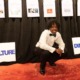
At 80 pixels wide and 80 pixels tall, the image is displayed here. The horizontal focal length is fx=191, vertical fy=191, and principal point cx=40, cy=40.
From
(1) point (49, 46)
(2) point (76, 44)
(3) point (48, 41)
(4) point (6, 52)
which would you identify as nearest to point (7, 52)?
(4) point (6, 52)

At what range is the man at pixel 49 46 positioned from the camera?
3092 mm

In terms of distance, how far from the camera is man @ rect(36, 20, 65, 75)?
10.1 ft

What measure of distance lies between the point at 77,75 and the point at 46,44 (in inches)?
28.2

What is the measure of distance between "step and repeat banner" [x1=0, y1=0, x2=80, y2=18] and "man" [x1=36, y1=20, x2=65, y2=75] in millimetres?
932

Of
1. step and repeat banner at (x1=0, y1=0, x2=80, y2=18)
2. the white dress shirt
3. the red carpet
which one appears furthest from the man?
step and repeat banner at (x1=0, y1=0, x2=80, y2=18)

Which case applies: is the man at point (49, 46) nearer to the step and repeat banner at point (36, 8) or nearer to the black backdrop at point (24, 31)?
the black backdrop at point (24, 31)

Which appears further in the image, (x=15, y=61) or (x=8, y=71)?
(x=15, y=61)

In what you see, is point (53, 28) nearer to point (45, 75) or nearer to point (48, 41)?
point (48, 41)

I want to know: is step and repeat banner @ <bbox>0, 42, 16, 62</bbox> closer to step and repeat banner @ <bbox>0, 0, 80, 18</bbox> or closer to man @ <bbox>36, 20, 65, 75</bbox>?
step and repeat banner @ <bbox>0, 0, 80, 18</bbox>

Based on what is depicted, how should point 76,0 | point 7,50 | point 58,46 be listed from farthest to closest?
point 76,0, point 7,50, point 58,46

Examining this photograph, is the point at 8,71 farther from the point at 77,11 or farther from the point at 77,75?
the point at 77,11

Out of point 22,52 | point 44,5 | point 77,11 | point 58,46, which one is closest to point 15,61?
point 22,52

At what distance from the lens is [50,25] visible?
3.23 m

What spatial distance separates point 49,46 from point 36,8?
1264mm
